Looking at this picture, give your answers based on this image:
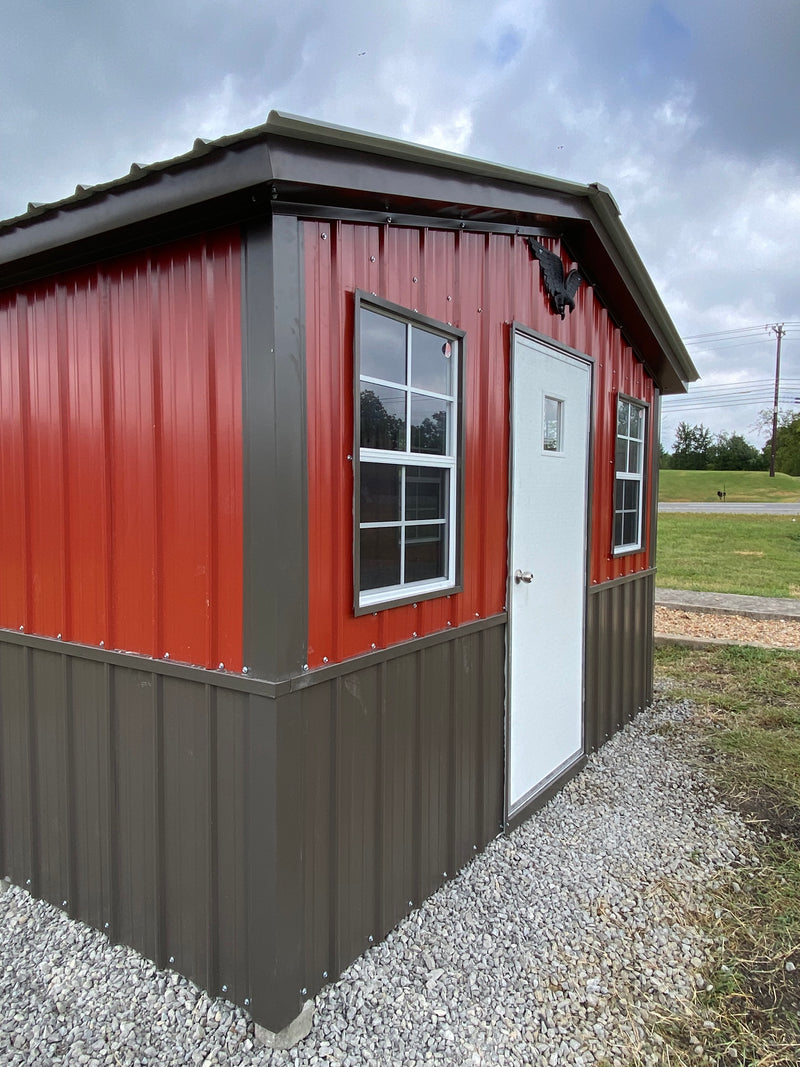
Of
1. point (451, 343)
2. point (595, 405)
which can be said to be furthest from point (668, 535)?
point (451, 343)

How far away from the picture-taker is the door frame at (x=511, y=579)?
3.21 m

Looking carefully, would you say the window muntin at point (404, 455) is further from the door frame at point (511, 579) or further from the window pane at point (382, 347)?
the door frame at point (511, 579)

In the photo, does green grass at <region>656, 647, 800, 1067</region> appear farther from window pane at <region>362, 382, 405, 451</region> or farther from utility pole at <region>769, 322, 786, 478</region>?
utility pole at <region>769, 322, 786, 478</region>

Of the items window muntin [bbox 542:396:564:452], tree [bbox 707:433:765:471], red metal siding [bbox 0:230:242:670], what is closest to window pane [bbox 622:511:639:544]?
window muntin [bbox 542:396:564:452]

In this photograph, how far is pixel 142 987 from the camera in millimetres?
2193

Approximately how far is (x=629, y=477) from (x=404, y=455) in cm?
311

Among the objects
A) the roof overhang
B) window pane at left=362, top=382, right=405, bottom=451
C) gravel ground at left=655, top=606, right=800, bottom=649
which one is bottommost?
gravel ground at left=655, top=606, right=800, bottom=649

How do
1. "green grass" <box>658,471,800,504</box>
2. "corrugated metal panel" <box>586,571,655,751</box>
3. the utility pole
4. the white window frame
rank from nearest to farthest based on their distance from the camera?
"corrugated metal panel" <box>586,571,655,751</box>, the white window frame, "green grass" <box>658,471,800,504</box>, the utility pole

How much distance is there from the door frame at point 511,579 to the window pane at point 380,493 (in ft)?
3.15

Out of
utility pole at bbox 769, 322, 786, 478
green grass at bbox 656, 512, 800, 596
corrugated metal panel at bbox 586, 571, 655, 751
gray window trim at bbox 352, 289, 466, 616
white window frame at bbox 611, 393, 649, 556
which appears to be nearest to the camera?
gray window trim at bbox 352, 289, 466, 616

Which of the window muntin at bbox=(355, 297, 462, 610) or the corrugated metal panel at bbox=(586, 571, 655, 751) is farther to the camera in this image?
the corrugated metal panel at bbox=(586, 571, 655, 751)

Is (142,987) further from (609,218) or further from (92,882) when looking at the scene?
(609,218)

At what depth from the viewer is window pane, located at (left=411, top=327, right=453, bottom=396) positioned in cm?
252

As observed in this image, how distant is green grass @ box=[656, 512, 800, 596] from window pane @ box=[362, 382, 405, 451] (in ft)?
33.4
